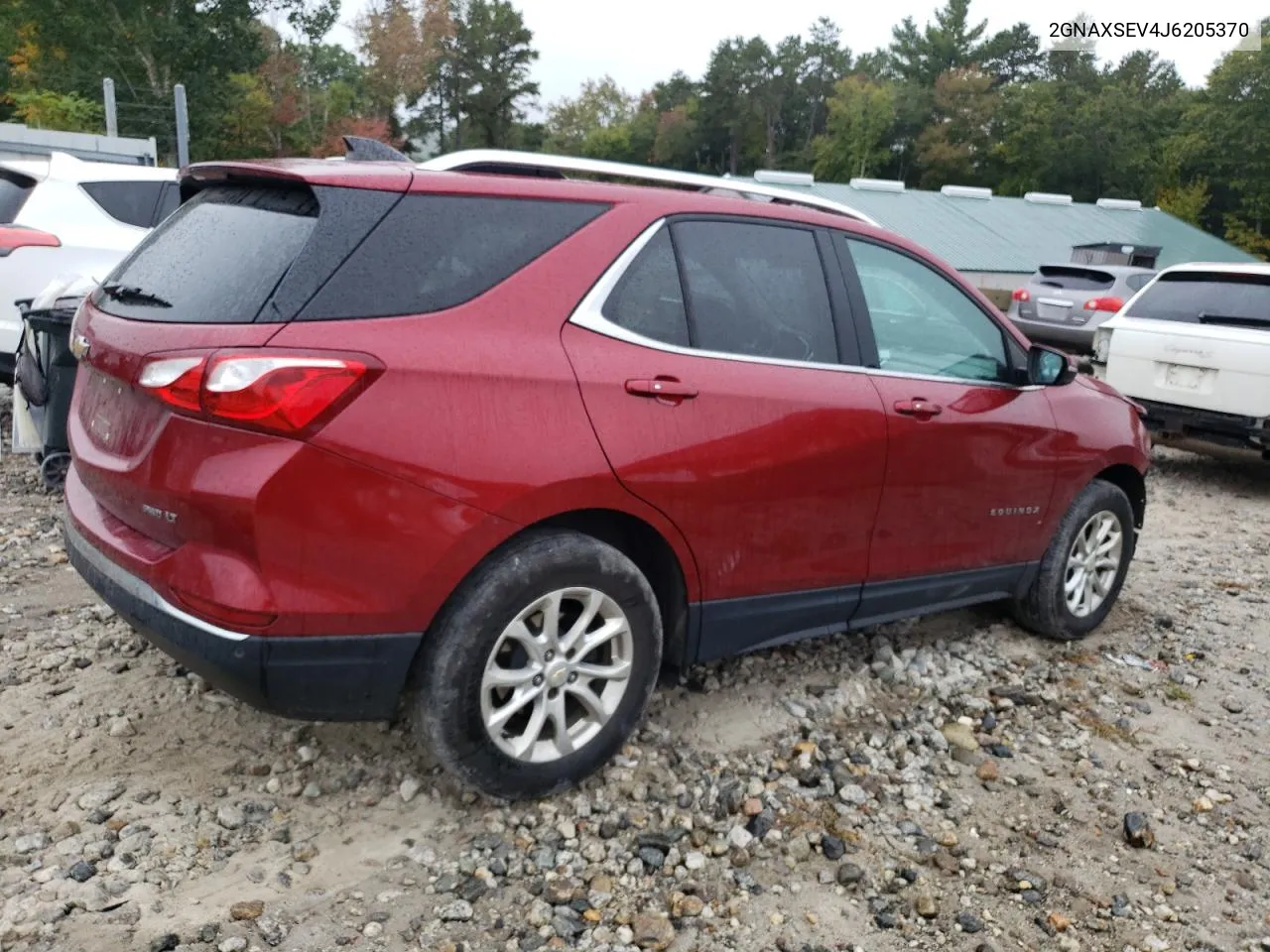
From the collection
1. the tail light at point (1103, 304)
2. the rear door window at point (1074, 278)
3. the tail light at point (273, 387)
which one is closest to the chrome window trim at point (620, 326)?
the tail light at point (273, 387)

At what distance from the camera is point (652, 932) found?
9.02 ft

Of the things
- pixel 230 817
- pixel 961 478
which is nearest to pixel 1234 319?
pixel 961 478

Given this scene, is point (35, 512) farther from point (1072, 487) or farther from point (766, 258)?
point (1072, 487)

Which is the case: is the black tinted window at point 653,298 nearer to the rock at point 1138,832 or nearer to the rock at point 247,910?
the rock at point 247,910

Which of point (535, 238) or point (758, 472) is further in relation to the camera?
point (758, 472)

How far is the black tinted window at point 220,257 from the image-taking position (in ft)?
Result: 9.04

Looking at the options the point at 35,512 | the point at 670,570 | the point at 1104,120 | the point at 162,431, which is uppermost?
the point at 1104,120

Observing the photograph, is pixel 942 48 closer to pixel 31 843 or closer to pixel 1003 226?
pixel 1003 226

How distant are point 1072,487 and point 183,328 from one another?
3594 mm

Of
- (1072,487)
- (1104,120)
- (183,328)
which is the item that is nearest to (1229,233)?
(1104,120)

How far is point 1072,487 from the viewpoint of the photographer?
15.3 ft

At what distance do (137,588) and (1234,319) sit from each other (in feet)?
25.5

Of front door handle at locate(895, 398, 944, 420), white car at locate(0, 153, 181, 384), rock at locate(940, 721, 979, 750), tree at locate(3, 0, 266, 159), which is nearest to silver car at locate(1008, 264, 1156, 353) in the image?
white car at locate(0, 153, 181, 384)

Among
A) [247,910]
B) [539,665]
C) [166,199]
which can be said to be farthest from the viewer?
[166,199]
